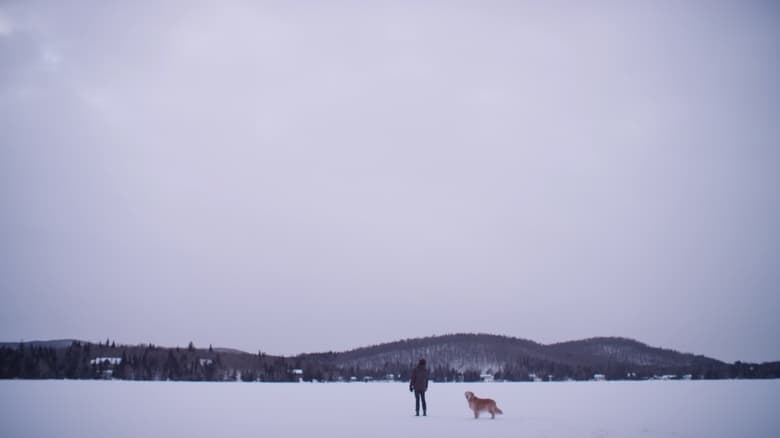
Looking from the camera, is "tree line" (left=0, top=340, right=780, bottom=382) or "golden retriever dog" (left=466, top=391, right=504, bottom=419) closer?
"golden retriever dog" (left=466, top=391, right=504, bottom=419)

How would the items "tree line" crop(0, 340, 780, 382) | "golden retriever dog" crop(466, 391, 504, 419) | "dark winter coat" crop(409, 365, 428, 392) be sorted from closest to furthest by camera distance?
"golden retriever dog" crop(466, 391, 504, 419)
"dark winter coat" crop(409, 365, 428, 392)
"tree line" crop(0, 340, 780, 382)

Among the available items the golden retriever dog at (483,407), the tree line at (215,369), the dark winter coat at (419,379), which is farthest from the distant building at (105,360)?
the golden retriever dog at (483,407)

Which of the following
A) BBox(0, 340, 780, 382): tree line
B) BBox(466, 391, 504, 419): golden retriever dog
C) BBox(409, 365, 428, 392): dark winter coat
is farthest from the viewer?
BBox(0, 340, 780, 382): tree line

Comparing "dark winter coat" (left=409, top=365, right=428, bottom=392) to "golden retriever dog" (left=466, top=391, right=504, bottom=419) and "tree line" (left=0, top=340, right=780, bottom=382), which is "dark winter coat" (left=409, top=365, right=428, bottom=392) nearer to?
"golden retriever dog" (left=466, top=391, right=504, bottom=419)

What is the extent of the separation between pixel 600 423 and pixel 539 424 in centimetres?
165

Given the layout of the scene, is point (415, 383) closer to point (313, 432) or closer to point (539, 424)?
point (539, 424)

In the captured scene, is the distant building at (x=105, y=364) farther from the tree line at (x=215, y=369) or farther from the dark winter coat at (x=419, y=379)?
the dark winter coat at (x=419, y=379)

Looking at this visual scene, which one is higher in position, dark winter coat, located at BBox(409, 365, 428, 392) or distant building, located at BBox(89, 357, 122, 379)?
dark winter coat, located at BBox(409, 365, 428, 392)

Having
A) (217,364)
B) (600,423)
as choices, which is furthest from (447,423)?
(217,364)

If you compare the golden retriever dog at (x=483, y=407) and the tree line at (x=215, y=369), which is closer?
the golden retriever dog at (x=483, y=407)

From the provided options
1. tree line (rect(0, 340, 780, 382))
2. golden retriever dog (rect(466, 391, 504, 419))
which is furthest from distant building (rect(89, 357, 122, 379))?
golden retriever dog (rect(466, 391, 504, 419))

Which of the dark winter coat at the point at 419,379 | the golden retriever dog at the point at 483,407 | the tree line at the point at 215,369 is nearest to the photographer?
the golden retriever dog at the point at 483,407

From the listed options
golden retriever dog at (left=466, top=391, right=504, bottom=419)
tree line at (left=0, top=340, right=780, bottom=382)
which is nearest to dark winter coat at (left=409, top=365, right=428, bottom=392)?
golden retriever dog at (left=466, top=391, right=504, bottom=419)

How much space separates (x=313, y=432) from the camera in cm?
1282
